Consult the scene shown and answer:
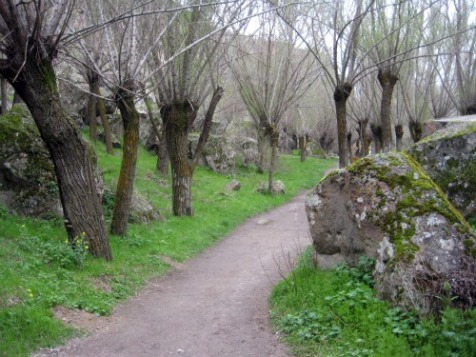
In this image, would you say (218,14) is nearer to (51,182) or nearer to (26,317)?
(51,182)

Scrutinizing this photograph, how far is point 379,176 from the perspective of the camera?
254 inches

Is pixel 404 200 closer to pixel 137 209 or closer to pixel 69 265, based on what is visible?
pixel 69 265

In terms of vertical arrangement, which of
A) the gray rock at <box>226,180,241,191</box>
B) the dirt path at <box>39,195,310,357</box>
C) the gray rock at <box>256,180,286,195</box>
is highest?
the gray rock at <box>226,180,241,191</box>

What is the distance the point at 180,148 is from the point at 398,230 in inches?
330

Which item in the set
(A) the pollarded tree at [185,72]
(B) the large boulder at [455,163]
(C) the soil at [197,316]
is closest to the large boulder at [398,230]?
(C) the soil at [197,316]

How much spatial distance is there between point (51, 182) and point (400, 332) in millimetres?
7673

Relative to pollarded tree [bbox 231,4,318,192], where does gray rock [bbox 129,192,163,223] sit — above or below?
below

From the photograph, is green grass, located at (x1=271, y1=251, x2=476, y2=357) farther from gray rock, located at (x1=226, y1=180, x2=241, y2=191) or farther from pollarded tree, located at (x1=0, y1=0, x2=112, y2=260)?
gray rock, located at (x1=226, y1=180, x2=241, y2=191)

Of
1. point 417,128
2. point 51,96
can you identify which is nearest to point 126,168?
point 51,96

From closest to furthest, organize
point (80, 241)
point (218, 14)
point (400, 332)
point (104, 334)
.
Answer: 1. point (400, 332)
2. point (104, 334)
3. point (80, 241)
4. point (218, 14)

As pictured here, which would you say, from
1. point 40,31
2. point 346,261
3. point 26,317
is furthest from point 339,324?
point 40,31

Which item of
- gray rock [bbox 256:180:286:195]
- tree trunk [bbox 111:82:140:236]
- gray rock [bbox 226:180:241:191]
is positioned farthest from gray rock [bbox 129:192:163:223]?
gray rock [bbox 256:180:286:195]

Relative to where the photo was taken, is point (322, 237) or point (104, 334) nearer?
point (104, 334)

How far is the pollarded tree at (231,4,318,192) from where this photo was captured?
59.4 feet
